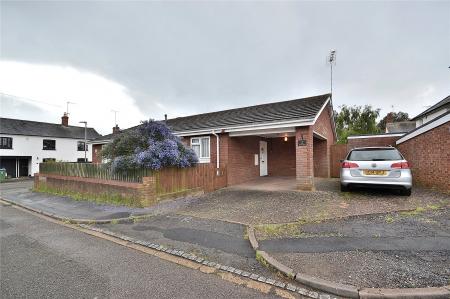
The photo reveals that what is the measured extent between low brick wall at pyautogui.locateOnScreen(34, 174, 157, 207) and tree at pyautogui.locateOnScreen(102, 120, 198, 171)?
617 mm

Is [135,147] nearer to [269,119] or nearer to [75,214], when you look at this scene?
[75,214]

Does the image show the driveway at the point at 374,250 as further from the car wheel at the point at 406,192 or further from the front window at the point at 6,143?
the front window at the point at 6,143

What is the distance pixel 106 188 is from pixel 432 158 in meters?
11.8

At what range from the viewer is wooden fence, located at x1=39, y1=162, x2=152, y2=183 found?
7661 millimetres

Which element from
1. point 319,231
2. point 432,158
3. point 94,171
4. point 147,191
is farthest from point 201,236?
point 432,158

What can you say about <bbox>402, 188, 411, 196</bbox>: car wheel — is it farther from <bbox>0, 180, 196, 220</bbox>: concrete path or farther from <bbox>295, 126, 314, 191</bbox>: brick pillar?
<bbox>0, 180, 196, 220</bbox>: concrete path

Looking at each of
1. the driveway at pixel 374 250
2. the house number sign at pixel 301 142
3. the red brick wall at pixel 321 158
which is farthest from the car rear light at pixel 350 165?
the red brick wall at pixel 321 158

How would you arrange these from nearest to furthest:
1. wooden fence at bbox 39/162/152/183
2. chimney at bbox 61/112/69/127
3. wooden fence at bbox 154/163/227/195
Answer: wooden fence at bbox 39/162/152/183
wooden fence at bbox 154/163/227/195
chimney at bbox 61/112/69/127

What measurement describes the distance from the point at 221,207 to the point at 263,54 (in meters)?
9.34

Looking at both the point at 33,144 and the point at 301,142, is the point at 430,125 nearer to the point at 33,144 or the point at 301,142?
the point at 301,142

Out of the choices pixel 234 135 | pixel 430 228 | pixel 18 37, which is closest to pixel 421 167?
pixel 430 228

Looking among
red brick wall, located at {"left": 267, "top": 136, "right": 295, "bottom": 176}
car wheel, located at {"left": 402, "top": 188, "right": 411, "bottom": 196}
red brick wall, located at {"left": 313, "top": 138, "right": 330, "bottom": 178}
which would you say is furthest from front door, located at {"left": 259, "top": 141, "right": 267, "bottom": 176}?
car wheel, located at {"left": 402, "top": 188, "right": 411, "bottom": 196}

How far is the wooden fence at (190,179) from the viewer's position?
7.78 meters

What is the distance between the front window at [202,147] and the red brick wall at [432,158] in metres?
8.93
